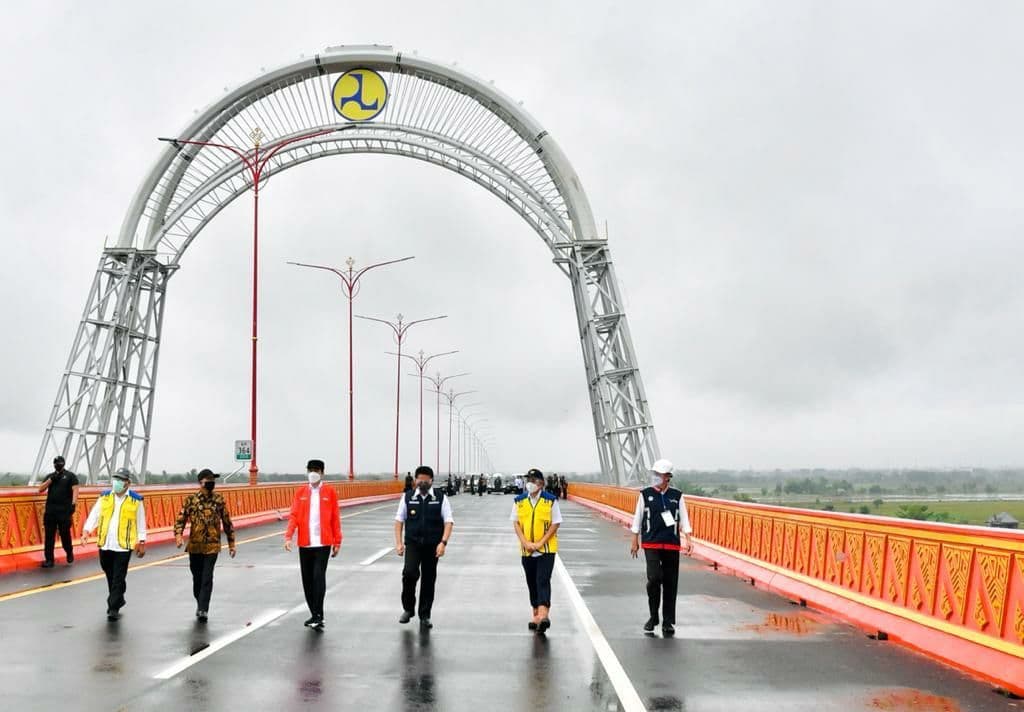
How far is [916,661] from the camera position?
415 inches

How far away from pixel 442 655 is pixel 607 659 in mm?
1436

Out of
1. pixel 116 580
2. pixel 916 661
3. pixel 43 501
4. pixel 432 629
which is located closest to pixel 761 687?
pixel 916 661

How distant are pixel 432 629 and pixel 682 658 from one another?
112 inches

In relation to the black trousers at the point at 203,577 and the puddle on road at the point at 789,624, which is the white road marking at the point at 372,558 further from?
the puddle on road at the point at 789,624

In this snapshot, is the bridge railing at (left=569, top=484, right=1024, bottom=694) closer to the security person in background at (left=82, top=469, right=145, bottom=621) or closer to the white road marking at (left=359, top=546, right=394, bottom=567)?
the white road marking at (left=359, top=546, right=394, bottom=567)

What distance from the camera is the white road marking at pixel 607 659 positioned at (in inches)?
328

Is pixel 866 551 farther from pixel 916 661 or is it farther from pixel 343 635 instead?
pixel 343 635

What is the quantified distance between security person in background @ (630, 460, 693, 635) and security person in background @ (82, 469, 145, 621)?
17.6ft

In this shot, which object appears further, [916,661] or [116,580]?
[116,580]

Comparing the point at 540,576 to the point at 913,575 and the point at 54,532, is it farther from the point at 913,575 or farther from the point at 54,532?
the point at 54,532

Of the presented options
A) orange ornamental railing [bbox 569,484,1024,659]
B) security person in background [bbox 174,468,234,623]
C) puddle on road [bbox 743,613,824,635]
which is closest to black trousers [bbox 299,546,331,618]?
security person in background [bbox 174,468,234,623]

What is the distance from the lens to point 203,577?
12.6m

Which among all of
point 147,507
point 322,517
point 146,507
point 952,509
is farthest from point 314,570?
point 952,509

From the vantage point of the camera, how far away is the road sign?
3722 centimetres
